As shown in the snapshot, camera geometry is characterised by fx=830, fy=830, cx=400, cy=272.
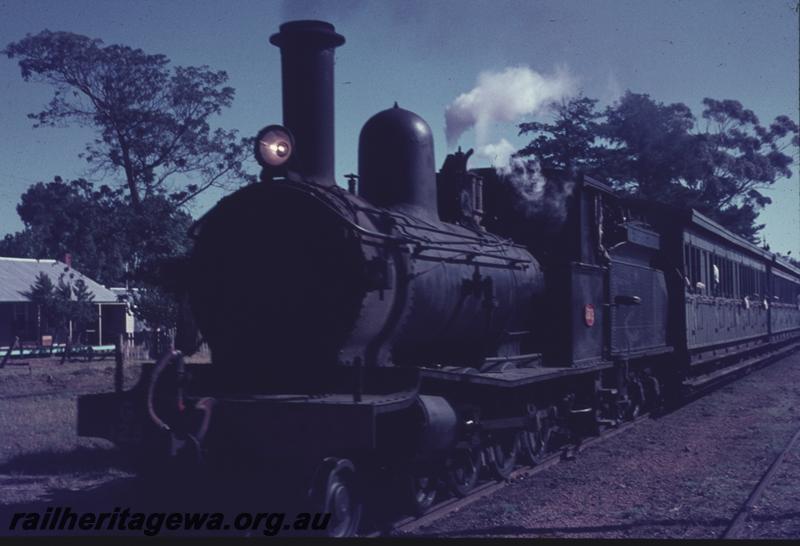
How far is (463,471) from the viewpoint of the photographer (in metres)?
7.83

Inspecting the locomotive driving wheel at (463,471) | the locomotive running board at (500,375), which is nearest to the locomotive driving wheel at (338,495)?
the locomotive running board at (500,375)

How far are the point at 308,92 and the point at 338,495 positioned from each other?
317 cm

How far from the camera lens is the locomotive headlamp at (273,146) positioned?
6.48 meters

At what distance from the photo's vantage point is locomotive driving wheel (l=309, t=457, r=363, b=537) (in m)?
5.67

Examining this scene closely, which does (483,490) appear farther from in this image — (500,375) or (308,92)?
(308,92)

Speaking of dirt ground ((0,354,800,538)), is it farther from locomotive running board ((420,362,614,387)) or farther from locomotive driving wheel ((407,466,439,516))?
locomotive running board ((420,362,614,387))

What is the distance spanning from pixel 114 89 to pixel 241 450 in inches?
1080

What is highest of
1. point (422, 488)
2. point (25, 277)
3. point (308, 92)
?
point (25, 277)

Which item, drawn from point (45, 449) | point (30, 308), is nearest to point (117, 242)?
point (30, 308)

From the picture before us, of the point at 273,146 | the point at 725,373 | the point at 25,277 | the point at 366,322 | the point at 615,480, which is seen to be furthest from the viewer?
the point at 25,277

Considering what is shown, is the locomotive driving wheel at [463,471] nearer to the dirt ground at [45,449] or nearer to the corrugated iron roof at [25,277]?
the dirt ground at [45,449]

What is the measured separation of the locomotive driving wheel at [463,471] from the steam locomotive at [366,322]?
2 centimetres

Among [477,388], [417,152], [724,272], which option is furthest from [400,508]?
[724,272]

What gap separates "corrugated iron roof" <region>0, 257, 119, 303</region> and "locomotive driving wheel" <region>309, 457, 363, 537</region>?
30.1 meters
